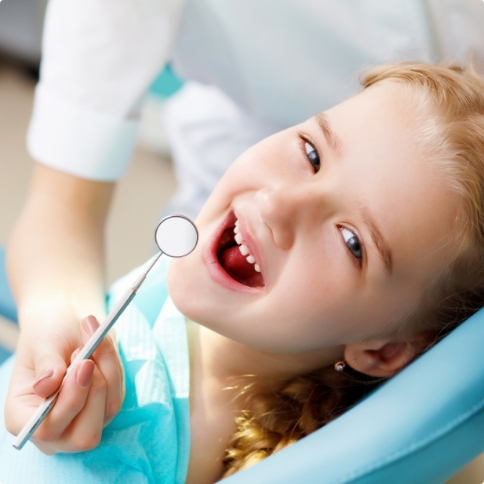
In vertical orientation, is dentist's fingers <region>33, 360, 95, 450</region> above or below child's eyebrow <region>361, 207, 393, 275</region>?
below

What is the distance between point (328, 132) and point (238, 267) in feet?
0.69

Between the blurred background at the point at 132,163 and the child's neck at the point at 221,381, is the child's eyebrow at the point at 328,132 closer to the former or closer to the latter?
the child's neck at the point at 221,381

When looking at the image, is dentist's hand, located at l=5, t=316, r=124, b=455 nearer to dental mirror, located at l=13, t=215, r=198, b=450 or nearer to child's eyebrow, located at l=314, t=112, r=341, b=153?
dental mirror, located at l=13, t=215, r=198, b=450

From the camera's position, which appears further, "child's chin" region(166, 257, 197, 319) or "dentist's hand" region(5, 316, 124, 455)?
"child's chin" region(166, 257, 197, 319)

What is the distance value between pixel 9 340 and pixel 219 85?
2.12ft

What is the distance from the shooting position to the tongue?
2.86ft

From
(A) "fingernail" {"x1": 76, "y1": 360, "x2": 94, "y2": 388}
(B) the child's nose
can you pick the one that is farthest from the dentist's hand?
(B) the child's nose

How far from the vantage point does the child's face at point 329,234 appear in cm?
78

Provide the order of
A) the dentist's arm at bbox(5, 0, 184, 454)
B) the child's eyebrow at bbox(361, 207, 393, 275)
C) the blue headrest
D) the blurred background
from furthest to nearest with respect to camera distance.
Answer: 1. the blurred background
2. the dentist's arm at bbox(5, 0, 184, 454)
3. the child's eyebrow at bbox(361, 207, 393, 275)
4. the blue headrest

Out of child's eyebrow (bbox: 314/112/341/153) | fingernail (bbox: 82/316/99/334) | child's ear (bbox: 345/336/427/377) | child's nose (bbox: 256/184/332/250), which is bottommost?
child's ear (bbox: 345/336/427/377)

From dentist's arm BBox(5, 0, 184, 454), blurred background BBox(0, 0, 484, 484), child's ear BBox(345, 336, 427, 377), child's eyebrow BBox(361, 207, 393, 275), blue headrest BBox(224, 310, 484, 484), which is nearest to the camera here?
blue headrest BBox(224, 310, 484, 484)

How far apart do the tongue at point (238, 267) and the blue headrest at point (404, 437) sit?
231 millimetres

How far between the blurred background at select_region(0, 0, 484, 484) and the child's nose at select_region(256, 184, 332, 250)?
4.24ft

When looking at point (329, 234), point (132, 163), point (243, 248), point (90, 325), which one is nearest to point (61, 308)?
Answer: point (90, 325)
